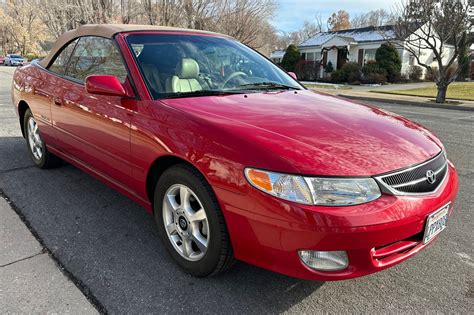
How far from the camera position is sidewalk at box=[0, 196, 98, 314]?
85.7 inches

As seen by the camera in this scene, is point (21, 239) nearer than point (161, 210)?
No

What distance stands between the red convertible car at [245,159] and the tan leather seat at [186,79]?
0.01 m

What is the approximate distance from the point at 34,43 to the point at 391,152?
76.1 metres

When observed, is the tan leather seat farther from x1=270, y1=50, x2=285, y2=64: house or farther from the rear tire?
x1=270, y1=50, x2=285, y2=64: house

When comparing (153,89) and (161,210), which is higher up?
(153,89)

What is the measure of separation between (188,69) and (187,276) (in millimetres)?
1581

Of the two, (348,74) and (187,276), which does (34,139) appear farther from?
(348,74)

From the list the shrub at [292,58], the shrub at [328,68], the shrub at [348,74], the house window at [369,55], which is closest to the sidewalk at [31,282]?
the shrub at [348,74]

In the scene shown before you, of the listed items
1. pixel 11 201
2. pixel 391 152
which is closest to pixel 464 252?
pixel 391 152

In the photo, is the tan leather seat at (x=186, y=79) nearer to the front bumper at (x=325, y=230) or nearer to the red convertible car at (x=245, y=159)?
the red convertible car at (x=245, y=159)

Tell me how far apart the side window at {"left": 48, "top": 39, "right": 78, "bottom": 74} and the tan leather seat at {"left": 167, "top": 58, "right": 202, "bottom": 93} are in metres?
1.53

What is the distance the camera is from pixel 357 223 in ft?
6.13

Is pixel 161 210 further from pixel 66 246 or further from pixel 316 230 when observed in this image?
pixel 316 230

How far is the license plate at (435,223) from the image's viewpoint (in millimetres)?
2155
